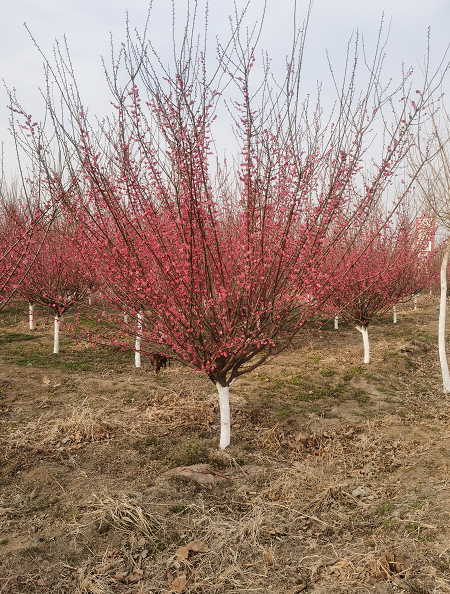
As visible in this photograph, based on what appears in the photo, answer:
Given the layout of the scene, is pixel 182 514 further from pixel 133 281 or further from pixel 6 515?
pixel 133 281

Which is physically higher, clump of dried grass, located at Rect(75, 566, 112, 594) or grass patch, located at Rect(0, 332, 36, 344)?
grass patch, located at Rect(0, 332, 36, 344)

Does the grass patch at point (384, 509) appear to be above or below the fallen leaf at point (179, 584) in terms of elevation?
above

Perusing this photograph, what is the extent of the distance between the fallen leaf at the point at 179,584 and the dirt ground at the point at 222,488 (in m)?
0.02

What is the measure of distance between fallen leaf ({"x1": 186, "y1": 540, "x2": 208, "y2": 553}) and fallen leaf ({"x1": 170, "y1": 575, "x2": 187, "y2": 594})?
11.5 inches

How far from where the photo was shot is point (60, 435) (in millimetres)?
5242

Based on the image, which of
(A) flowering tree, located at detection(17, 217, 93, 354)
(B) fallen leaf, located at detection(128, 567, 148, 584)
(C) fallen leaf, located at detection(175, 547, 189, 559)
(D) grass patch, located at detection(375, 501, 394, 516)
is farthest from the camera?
(A) flowering tree, located at detection(17, 217, 93, 354)

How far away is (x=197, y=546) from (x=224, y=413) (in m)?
1.78

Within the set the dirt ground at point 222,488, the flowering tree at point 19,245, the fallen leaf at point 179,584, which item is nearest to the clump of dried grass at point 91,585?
the dirt ground at point 222,488

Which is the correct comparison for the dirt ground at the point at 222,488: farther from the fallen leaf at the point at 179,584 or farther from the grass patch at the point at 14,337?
the grass patch at the point at 14,337

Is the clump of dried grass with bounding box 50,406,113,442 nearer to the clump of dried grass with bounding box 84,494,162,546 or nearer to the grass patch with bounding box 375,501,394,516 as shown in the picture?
the clump of dried grass with bounding box 84,494,162,546

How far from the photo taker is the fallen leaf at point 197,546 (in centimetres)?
322

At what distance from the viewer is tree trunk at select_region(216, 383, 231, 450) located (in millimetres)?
4842

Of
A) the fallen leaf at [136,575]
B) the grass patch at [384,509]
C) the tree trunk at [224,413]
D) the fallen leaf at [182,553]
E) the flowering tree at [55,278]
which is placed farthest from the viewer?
the flowering tree at [55,278]

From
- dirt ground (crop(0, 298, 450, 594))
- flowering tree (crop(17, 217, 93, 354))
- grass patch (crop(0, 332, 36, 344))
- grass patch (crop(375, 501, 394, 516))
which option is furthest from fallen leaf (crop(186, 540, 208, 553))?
grass patch (crop(0, 332, 36, 344))
